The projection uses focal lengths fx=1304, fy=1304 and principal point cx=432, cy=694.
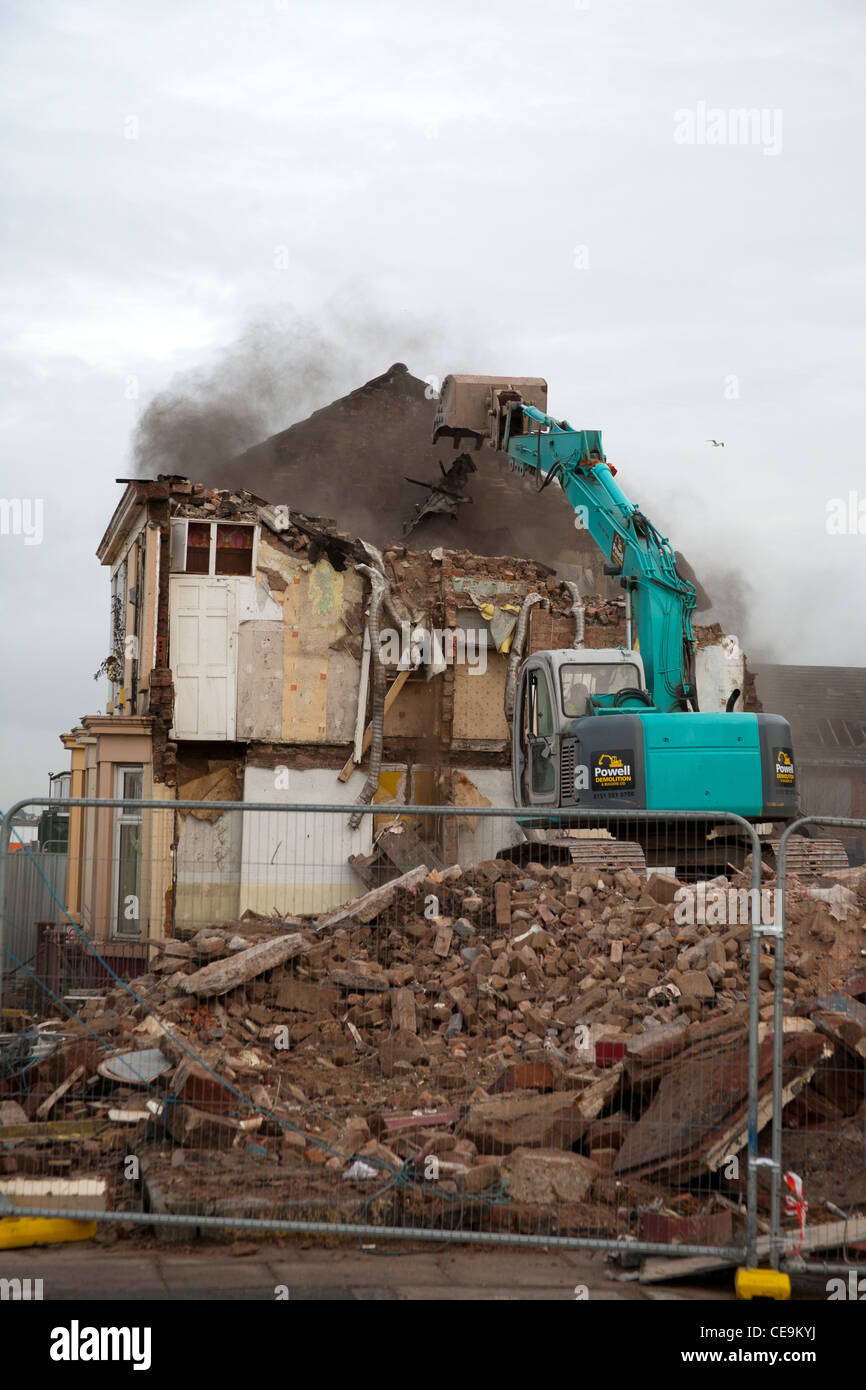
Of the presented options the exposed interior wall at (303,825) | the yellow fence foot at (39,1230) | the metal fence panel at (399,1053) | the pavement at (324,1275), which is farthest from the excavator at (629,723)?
the yellow fence foot at (39,1230)

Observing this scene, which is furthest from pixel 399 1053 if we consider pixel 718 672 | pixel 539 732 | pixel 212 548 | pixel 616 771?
pixel 718 672

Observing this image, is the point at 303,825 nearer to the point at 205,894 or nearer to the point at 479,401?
the point at 479,401

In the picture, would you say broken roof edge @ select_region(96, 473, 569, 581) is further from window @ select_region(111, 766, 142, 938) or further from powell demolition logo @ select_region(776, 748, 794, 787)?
window @ select_region(111, 766, 142, 938)

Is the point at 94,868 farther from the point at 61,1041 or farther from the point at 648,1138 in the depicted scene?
the point at 648,1138

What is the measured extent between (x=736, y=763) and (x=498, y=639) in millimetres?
12648

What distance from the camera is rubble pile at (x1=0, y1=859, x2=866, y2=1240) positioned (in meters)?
6.70

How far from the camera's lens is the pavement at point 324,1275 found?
5766 mm

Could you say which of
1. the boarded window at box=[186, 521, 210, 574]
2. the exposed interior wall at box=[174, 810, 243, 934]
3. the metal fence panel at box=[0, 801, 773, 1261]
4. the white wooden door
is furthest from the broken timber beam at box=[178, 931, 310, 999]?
the boarded window at box=[186, 521, 210, 574]

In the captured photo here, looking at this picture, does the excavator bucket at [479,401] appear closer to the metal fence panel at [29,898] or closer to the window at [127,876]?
the metal fence panel at [29,898]

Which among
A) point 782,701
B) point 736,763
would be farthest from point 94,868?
point 782,701

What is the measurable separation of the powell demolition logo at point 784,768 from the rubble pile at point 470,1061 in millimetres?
2095

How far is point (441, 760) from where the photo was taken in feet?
83.8

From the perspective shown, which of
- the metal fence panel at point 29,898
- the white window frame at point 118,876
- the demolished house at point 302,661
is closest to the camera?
the white window frame at point 118,876
